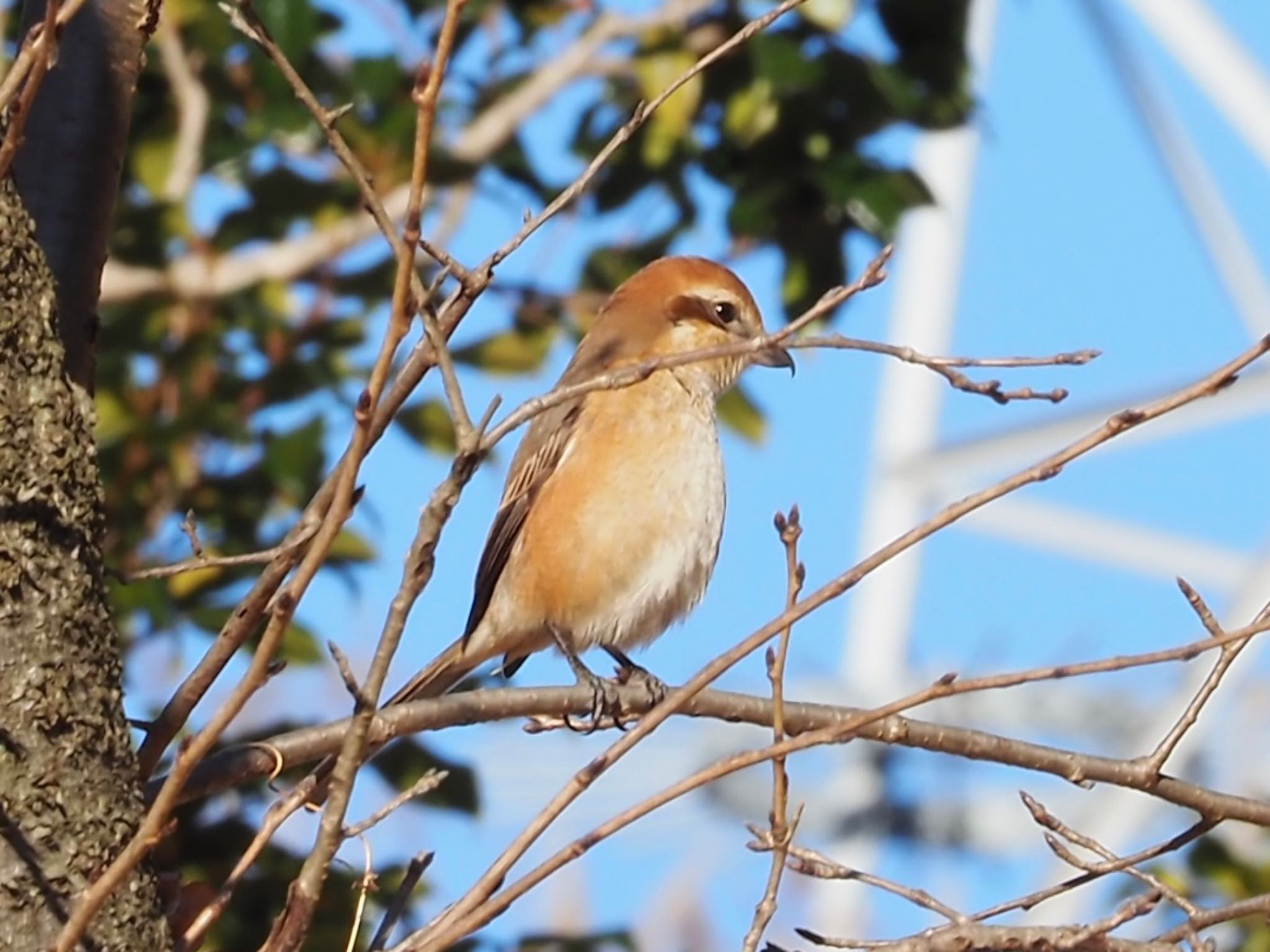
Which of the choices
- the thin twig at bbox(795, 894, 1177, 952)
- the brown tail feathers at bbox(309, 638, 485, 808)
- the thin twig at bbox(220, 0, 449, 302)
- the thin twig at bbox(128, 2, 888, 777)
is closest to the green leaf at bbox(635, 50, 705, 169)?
the brown tail feathers at bbox(309, 638, 485, 808)

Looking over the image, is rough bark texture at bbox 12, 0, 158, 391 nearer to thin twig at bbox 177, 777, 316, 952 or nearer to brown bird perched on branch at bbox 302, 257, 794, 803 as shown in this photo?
thin twig at bbox 177, 777, 316, 952

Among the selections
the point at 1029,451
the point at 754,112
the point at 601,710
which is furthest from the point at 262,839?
the point at 1029,451

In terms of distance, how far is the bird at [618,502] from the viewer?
3758 mm

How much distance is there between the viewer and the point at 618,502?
12.4 ft

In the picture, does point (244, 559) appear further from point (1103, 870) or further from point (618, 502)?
point (618, 502)

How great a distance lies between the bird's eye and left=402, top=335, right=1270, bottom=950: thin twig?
2192mm

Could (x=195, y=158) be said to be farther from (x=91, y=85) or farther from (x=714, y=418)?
(x=91, y=85)

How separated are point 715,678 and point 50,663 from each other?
611 millimetres

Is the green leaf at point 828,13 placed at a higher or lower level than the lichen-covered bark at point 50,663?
higher

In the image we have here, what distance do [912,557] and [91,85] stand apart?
7.26m

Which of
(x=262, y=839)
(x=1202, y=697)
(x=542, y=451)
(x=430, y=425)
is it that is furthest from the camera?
(x=430, y=425)

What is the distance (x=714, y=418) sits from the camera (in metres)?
3.95

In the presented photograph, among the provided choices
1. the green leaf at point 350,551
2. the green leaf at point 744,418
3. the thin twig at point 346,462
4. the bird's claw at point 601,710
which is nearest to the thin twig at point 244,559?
the thin twig at point 346,462

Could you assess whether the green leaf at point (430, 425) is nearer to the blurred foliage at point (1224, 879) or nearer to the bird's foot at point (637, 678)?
the bird's foot at point (637, 678)
